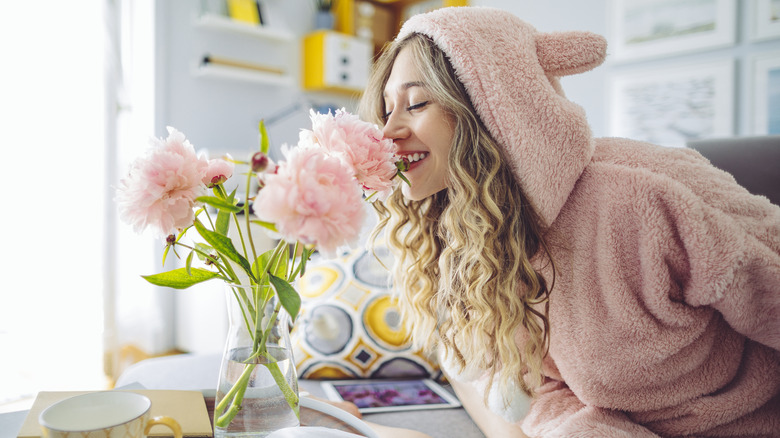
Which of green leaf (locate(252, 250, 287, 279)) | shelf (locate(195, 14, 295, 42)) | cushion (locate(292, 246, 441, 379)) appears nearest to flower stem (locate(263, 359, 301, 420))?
green leaf (locate(252, 250, 287, 279))

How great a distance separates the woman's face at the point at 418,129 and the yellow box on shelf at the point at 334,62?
215cm

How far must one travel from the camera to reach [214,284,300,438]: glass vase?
23.0 inches

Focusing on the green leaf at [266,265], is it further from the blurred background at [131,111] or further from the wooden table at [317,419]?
the blurred background at [131,111]

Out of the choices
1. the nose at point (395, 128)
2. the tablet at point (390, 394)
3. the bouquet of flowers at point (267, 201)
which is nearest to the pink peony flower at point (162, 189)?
the bouquet of flowers at point (267, 201)

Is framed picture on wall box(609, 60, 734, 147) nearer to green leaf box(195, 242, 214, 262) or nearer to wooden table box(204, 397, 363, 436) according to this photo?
wooden table box(204, 397, 363, 436)

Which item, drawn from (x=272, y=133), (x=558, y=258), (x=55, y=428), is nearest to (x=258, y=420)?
(x=55, y=428)

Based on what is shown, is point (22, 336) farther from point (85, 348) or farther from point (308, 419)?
point (308, 419)

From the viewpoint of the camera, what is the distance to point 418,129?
877 millimetres

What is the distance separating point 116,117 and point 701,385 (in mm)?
2336

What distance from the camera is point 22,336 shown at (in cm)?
201

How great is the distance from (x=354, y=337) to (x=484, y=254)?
0.50m

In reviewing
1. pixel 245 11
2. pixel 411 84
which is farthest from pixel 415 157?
pixel 245 11

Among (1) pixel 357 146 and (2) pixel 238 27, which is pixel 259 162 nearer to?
(1) pixel 357 146

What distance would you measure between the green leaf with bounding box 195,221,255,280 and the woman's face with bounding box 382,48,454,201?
15.6 inches
